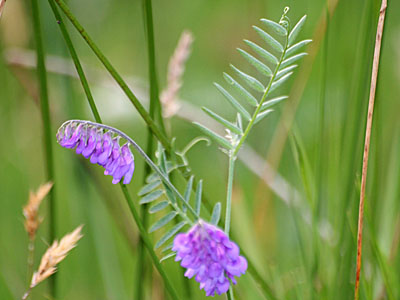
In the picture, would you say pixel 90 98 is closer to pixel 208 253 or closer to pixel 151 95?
pixel 151 95

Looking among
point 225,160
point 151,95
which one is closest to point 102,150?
point 151,95

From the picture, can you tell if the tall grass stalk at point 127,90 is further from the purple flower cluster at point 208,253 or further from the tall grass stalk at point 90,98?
the purple flower cluster at point 208,253

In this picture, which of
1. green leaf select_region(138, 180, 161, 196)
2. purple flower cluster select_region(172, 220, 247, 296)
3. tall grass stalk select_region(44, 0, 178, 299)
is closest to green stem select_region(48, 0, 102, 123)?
tall grass stalk select_region(44, 0, 178, 299)

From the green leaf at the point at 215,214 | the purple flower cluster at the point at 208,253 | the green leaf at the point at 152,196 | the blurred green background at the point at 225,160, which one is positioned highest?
the purple flower cluster at the point at 208,253

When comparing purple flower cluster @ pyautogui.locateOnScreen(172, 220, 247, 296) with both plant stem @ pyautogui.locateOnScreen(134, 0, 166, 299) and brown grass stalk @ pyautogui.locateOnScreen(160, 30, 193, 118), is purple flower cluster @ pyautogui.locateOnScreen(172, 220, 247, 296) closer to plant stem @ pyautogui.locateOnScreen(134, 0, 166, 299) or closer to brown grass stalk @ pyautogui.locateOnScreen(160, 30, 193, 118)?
plant stem @ pyautogui.locateOnScreen(134, 0, 166, 299)

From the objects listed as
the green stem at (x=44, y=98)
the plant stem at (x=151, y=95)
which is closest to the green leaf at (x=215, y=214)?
the plant stem at (x=151, y=95)

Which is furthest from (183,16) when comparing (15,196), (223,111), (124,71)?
(15,196)
